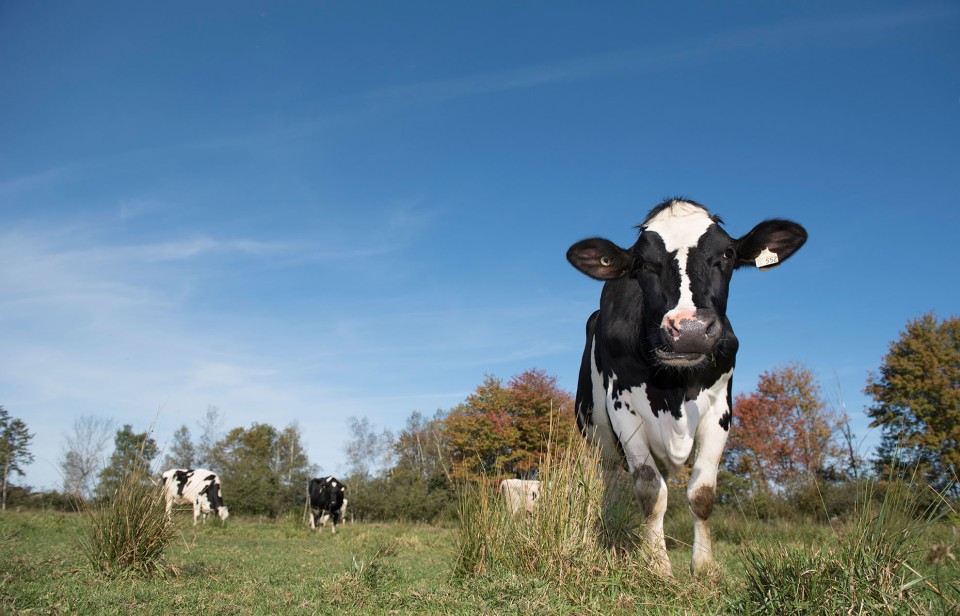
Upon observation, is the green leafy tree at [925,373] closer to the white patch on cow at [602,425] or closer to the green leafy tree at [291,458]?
the white patch on cow at [602,425]

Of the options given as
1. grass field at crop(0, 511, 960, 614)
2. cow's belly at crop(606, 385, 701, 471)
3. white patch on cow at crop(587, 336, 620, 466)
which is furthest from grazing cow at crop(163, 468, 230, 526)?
cow's belly at crop(606, 385, 701, 471)

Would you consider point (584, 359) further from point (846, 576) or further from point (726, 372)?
point (846, 576)

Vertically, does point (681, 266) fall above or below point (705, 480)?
above

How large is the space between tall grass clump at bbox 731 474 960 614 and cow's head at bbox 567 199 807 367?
4.59 ft

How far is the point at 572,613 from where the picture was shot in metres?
3.45

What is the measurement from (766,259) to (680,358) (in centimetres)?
168

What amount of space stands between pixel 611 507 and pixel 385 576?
6.27 ft

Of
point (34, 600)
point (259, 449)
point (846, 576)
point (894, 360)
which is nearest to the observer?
point (846, 576)

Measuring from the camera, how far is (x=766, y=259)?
551cm

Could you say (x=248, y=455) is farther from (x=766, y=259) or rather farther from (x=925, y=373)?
(x=766, y=259)

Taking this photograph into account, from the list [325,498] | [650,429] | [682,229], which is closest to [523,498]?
[650,429]

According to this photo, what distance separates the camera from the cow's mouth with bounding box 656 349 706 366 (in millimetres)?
4426

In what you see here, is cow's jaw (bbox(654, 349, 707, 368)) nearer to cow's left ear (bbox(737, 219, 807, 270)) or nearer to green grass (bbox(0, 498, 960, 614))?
green grass (bbox(0, 498, 960, 614))

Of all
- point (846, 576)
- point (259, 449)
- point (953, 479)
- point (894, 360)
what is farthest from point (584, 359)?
point (259, 449)
